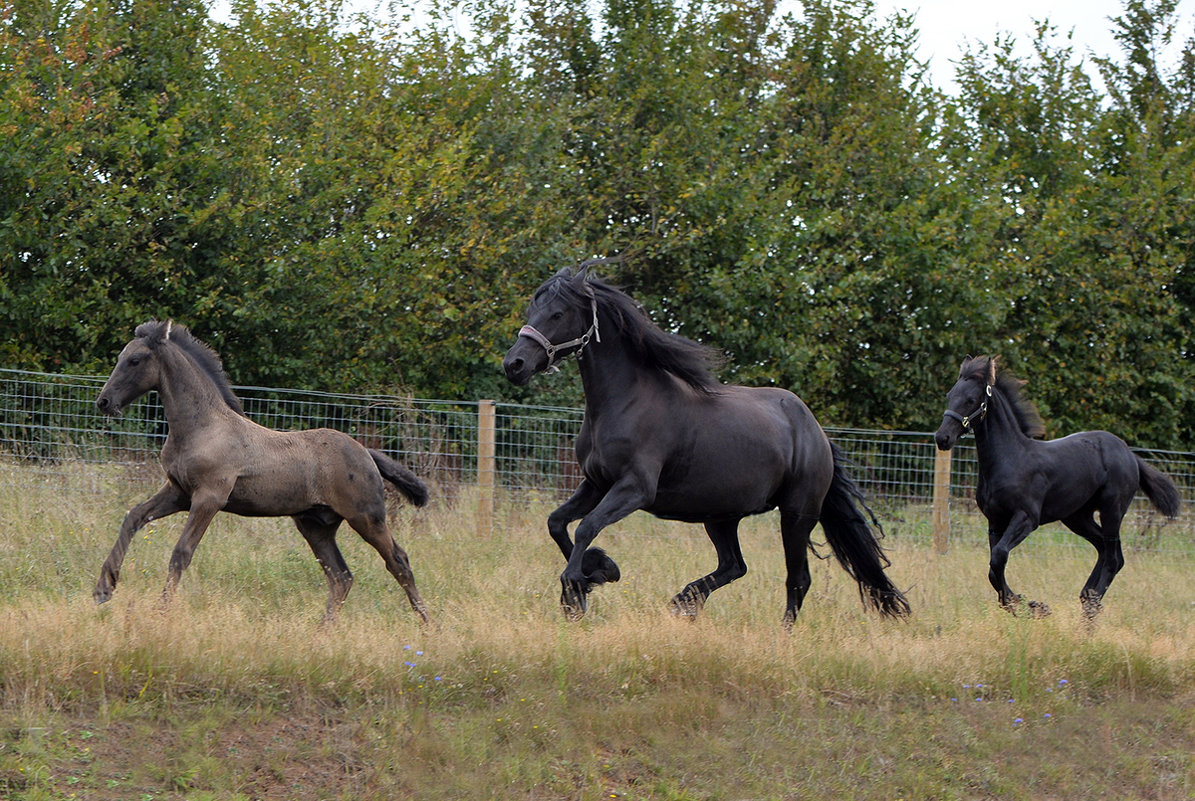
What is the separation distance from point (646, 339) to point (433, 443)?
5224 millimetres

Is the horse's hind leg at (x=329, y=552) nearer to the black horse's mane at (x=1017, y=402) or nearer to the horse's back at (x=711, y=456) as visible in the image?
the horse's back at (x=711, y=456)

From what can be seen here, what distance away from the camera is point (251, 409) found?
12953 millimetres

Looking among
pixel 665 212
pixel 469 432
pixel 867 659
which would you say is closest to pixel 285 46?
pixel 665 212


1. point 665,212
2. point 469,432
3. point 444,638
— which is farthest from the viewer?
→ point 665,212

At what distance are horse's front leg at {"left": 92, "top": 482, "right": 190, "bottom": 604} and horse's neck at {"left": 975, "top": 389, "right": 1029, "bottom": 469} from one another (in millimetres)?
5775

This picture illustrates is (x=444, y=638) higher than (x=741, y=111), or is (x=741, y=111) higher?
(x=741, y=111)

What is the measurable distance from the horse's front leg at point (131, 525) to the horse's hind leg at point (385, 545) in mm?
1012

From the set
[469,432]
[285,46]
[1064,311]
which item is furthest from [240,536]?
[1064,311]

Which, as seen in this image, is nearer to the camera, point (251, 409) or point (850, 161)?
point (251, 409)

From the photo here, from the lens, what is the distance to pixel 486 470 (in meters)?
11.9

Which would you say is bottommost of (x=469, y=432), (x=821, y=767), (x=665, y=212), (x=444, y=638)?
(x=821, y=767)

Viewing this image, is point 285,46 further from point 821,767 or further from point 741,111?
point 821,767

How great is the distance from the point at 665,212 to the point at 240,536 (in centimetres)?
970

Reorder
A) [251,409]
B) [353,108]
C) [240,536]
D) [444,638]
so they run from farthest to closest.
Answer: [353,108]
[251,409]
[240,536]
[444,638]
